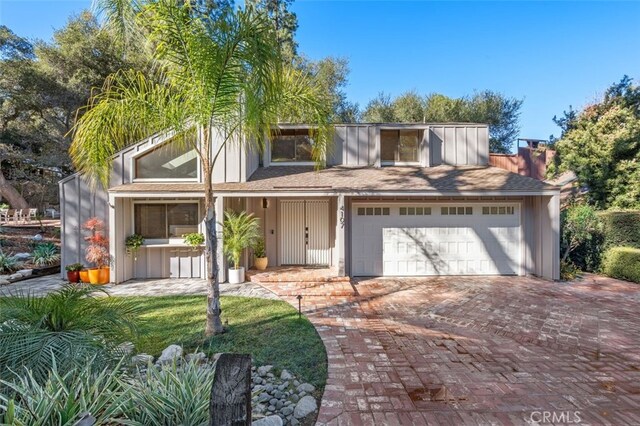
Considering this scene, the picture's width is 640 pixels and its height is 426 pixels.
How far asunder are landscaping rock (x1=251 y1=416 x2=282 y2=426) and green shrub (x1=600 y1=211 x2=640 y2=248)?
11.7m

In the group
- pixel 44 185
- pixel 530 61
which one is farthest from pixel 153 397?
pixel 44 185

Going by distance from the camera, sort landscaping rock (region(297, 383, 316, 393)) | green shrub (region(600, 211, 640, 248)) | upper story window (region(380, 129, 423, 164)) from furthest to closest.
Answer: upper story window (region(380, 129, 423, 164)), green shrub (region(600, 211, 640, 248)), landscaping rock (region(297, 383, 316, 393))

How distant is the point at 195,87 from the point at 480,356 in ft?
18.8

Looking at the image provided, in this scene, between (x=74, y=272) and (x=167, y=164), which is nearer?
(x=74, y=272)

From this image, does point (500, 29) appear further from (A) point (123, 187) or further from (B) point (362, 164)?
(A) point (123, 187)

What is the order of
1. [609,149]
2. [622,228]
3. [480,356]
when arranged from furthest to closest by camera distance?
[609,149] < [622,228] < [480,356]

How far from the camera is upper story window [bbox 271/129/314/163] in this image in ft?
35.6

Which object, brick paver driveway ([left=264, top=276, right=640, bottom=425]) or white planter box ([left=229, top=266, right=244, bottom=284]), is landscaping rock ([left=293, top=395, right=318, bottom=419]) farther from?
white planter box ([left=229, top=266, right=244, bottom=284])

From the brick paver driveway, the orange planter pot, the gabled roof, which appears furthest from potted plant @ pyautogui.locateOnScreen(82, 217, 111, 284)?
the brick paver driveway

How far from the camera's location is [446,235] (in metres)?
9.26

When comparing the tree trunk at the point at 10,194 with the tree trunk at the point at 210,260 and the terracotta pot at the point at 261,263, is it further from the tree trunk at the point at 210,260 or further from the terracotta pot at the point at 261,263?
the tree trunk at the point at 210,260

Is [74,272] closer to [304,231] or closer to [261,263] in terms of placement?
[261,263]

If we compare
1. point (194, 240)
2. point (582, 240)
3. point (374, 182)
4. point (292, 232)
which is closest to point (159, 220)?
point (194, 240)

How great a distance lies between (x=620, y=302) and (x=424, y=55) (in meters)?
13.8
